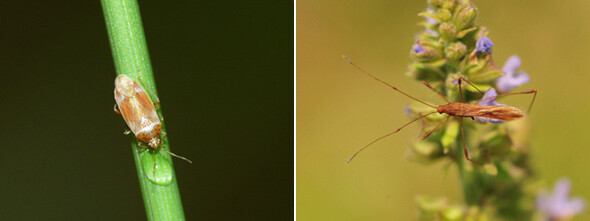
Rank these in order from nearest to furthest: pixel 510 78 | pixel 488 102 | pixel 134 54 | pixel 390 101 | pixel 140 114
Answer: pixel 134 54 < pixel 488 102 < pixel 510 78 < pixel 140 114 < pixel 390 101

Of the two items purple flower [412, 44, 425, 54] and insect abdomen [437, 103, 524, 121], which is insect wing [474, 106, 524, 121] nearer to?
insect abdomen [437, 103, 524, 121]

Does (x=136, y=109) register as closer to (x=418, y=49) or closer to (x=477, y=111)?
(x=418, y=49)

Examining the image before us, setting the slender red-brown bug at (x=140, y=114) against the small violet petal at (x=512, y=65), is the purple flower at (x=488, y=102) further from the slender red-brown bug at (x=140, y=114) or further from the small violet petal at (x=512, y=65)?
the slender red-brown bug at (x=140, y=114)

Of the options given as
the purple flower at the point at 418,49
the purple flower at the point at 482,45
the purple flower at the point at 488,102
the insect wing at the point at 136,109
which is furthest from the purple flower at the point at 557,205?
the insect wing at the point at 136,109

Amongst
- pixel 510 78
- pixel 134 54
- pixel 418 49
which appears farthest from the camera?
pixel 510 78

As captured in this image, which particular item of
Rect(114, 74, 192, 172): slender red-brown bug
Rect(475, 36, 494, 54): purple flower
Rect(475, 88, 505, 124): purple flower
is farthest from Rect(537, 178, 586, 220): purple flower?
Rect(114, 74, 192, 172): slender red-brown bug

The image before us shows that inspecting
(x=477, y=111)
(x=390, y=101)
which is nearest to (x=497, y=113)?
(x=477, y=111)
